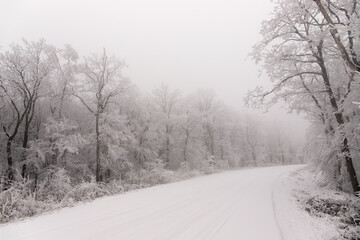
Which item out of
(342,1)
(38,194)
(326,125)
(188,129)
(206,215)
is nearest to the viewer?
(206,215)

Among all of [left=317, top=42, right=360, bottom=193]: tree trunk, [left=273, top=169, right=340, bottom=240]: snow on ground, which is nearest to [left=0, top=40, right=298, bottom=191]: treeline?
[left=273, top=169, right=340, bottom=240]: snow on ground

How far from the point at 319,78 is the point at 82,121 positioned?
22.7 meters

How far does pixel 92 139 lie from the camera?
19.2 metres

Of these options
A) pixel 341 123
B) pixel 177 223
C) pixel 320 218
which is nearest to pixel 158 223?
pixel 177 223

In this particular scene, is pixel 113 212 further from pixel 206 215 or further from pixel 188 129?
pixel 188 129

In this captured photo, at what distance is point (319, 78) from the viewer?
1323 centimetres

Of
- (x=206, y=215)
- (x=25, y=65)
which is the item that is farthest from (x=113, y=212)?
(x=25, y=65)

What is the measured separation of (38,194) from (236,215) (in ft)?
31.8

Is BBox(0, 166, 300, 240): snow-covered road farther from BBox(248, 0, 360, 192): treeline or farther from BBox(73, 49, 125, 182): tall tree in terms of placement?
BBox(73, 49, 125, 182): tall tree

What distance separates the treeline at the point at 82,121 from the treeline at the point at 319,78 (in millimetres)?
12780

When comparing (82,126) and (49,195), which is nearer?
(49,195)

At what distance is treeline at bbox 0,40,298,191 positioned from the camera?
1723 cm

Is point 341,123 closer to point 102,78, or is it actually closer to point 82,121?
point 102,78

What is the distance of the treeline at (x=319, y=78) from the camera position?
A: 27.8 ft
